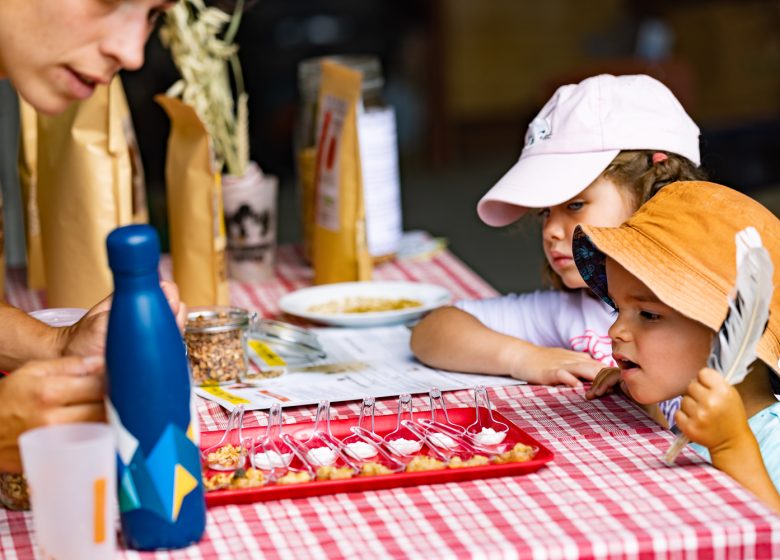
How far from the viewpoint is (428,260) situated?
240 centimetres

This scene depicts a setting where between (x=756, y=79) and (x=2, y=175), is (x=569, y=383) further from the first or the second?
(x=756, y=79)

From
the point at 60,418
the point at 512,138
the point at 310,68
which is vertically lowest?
the point at 512,138

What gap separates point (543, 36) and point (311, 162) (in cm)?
534

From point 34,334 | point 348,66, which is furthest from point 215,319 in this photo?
point 348,66

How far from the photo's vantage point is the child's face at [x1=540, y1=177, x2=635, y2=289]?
5.50ft

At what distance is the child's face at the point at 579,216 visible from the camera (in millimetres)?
1676

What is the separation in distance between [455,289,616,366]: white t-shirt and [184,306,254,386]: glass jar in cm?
35

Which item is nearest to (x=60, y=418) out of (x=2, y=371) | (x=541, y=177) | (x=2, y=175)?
(x=2, y=371)

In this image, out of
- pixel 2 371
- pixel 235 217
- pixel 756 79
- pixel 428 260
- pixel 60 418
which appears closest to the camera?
pixel 60 418

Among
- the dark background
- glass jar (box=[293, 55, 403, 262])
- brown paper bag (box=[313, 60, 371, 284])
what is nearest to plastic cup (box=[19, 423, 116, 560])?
brown paper bag (box=[313, 60, 371, 284])

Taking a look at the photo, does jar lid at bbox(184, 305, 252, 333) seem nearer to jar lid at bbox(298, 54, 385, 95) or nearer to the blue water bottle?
the blue water bottle

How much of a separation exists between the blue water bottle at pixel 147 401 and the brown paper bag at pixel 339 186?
1.11 meters

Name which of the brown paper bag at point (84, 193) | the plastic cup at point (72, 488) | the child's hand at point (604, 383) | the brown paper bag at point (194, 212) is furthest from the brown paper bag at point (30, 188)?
the plastic cup at point (72, 488)

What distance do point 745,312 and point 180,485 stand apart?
54 cm
